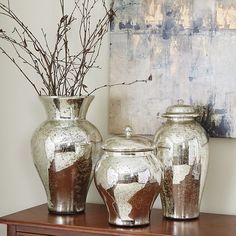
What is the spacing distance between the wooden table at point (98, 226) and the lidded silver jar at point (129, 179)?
47mm

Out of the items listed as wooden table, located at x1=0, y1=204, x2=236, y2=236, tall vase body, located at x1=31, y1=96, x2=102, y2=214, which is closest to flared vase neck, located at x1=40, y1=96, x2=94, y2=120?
tall vase body, located at x1=31, y1=96, x2=102, y2=214

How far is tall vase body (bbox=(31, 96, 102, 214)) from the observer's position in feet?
6.93

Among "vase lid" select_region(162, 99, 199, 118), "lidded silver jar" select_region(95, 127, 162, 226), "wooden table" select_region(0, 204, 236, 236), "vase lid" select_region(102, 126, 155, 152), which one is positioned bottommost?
"wooden table" select_region(0, 204, 236, 236)

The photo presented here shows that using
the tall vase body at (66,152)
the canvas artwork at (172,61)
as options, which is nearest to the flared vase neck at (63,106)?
the tall vase body at (66,152)

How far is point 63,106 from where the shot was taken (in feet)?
7.05

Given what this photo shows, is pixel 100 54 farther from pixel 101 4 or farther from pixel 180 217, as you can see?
pixel 180 217

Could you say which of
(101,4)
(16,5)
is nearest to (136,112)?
(101,4)

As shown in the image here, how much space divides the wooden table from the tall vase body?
0.23ft

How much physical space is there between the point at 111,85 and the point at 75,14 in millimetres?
342

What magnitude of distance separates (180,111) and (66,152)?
17.1 inches

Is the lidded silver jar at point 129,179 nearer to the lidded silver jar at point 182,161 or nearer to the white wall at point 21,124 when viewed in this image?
the lidded silver jar at point 182,161

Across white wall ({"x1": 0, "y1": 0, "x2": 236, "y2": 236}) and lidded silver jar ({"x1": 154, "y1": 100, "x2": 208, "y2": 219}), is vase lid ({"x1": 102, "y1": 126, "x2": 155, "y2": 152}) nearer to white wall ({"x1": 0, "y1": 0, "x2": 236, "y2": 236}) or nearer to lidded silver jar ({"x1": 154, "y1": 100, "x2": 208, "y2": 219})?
lidded silver jar ({"x1": 154, "y1": 100, "x2": 208, "y2": 219})

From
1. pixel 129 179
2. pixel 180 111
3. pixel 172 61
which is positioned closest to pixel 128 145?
pixel 129 179

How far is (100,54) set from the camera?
2.39 metres
